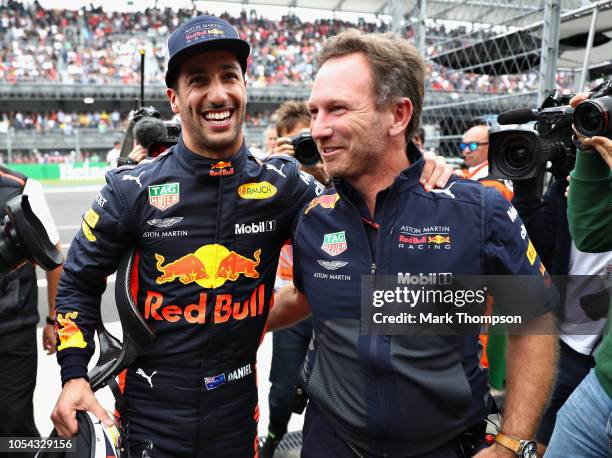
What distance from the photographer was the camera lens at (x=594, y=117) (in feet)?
4.59

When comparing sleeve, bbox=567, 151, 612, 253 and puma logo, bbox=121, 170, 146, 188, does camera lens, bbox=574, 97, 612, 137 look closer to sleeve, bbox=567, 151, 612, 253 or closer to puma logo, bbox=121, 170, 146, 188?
sleeve, bbox=567, 151, 612, 253

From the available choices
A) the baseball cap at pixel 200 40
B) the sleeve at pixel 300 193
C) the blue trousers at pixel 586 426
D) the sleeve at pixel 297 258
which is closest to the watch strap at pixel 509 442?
the blue trousers at pixel 586 426

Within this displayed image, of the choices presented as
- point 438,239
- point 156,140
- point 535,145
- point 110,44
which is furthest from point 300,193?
point 110,44

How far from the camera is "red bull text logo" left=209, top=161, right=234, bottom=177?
1729 millimetres

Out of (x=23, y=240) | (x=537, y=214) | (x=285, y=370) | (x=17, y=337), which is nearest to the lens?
(x=23, y=240)

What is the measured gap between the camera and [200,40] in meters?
1.65

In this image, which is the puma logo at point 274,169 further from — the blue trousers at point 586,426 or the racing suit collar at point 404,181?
the blue trousers at point 586,426

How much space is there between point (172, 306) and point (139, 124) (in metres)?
1.40

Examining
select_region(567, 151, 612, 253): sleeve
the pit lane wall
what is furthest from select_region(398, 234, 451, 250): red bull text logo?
the pit lane wall

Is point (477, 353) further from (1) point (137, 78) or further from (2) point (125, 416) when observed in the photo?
(1) point (137, 78)

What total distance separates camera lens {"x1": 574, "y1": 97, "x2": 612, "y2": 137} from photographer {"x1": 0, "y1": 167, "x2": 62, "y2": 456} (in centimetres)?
213

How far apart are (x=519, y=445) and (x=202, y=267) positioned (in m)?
1.07

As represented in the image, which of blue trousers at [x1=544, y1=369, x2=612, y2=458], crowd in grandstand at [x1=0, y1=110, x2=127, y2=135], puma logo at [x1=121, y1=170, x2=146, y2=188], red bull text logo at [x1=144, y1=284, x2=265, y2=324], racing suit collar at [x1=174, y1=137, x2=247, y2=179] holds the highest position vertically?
racing suit collar at [x1=174, y1=137, x2=247, y2=179]

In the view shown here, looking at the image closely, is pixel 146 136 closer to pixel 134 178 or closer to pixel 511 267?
pixel 134 178
